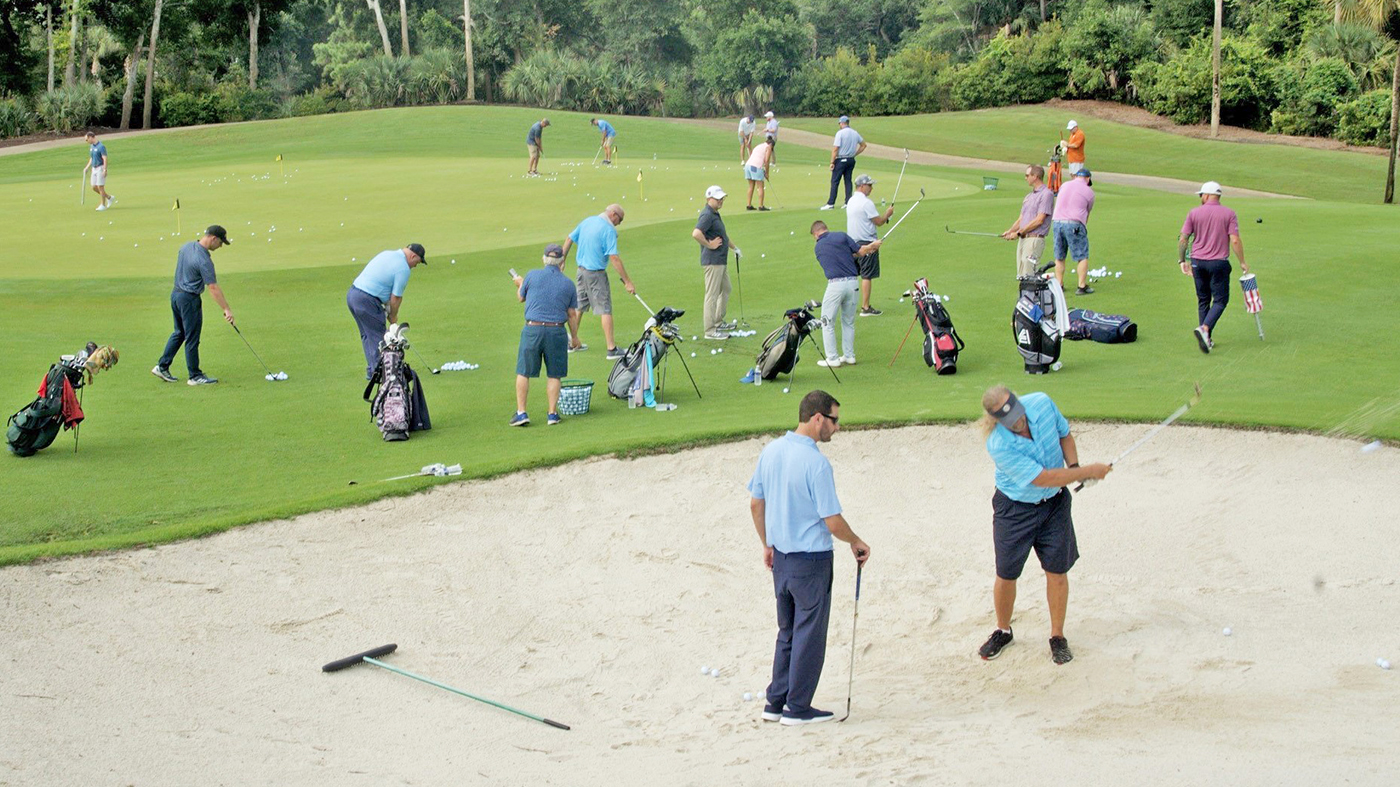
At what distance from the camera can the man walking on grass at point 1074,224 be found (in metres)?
18.8

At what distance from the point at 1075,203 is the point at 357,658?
13.5 metres

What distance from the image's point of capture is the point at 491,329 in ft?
62.5

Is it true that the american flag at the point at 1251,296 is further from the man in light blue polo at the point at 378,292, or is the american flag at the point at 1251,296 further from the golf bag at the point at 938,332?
the man in light blue polo at the point at 378,292

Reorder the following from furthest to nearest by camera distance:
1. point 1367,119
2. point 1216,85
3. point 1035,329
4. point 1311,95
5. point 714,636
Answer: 1. point 1216,85
2. point 1311,95
3. point 1367,119
4. point 1035,329
5. point 714,636

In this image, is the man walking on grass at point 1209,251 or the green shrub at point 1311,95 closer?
the man walking on grass at point 1209,251

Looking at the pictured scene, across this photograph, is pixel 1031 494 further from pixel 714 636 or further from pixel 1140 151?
pixel 1140 151

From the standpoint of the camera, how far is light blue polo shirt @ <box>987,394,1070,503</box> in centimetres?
812

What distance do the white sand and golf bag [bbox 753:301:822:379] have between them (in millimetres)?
2995

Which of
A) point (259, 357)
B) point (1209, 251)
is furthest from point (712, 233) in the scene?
point (259, 357)

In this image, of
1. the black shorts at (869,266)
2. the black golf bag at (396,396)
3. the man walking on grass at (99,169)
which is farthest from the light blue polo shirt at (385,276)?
the man walking on grass at (99,169)

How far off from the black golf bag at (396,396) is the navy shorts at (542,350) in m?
1.16

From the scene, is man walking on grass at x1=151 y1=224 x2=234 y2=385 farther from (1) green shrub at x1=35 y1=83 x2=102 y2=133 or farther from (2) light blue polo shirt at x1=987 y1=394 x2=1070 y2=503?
(1) green shrub at x1=35 y1=83 x2=102 y2=133

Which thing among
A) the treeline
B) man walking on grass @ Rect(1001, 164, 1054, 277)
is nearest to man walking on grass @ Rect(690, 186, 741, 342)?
man walking on grass @ Rect(1001, 164, 1054, 277)

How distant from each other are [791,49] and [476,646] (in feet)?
226
